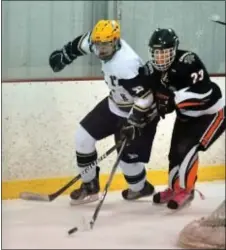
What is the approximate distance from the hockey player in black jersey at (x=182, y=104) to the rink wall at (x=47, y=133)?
0.07m

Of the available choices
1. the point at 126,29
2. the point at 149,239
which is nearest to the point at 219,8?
the point at 126,29

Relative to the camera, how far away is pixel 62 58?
7.76ft

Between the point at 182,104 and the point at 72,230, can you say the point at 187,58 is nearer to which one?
the point at 182,104

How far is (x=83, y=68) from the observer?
257 cm

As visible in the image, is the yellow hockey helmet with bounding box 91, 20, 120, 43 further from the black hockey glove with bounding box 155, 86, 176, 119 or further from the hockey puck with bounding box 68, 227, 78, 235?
the hockey puck with bounding box 68, 227, 78, 235

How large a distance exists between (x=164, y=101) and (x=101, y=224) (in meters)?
0.49

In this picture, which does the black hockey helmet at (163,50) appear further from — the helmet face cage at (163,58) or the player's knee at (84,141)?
the player's knee at (84,141)

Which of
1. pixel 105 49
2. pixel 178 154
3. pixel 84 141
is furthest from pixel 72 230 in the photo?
pixel 105 49

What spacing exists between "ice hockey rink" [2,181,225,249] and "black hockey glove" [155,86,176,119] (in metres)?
0.33

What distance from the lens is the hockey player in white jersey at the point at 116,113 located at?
215 cm

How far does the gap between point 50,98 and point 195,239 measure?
0.87m

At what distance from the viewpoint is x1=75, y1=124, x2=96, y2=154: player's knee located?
2.34 m

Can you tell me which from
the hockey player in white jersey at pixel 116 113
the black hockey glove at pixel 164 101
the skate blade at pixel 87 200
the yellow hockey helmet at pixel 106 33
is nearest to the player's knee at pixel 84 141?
the hockey player in white jersey at pixel 116 113

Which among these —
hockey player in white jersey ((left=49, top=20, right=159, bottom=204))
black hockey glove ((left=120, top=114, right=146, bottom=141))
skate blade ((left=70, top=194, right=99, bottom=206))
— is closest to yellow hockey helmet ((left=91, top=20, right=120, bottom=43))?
hockey player in white jersey ((left=49, top=20, right=159, bottom=204))
